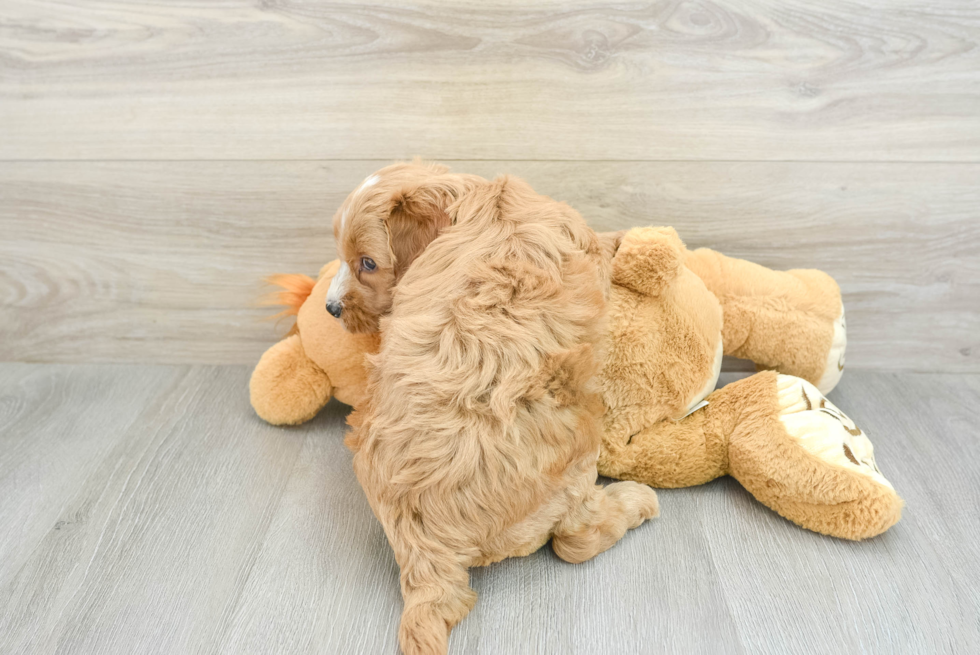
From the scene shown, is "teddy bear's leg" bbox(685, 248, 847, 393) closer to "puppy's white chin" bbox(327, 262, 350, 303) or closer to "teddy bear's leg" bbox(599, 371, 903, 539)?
"teddy bear's leg" bbox(599, 371, 903, 539)

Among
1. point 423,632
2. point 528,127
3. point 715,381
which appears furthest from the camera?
point 528,127

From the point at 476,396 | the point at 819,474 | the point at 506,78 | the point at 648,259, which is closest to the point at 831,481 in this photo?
the point at 819,474

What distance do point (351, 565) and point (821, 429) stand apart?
0.66 m

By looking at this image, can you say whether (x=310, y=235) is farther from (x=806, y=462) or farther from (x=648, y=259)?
(x=806, y=462)

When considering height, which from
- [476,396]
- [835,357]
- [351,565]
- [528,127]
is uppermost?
[528,127]

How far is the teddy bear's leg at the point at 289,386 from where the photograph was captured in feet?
3.51

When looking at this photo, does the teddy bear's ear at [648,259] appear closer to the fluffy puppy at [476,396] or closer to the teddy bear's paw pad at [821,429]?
the fluffy puppy at [476,396]

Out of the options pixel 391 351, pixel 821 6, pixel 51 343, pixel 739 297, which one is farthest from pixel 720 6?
pixel 51 343

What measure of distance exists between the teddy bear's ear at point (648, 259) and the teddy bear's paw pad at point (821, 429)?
10.0 inches

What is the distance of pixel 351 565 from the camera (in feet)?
2.76

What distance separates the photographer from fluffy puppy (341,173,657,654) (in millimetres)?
679

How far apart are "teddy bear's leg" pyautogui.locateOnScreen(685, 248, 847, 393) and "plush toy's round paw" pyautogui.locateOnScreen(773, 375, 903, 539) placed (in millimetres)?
132

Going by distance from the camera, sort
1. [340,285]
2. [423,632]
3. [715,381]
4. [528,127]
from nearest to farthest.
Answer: [423,632]
[340,285]
[715,381]
[528,127]

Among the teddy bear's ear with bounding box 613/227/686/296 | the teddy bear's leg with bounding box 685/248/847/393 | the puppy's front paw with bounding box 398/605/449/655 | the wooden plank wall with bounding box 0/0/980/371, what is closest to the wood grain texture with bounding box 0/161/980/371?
the wooden plank wall with bounding box 0/0/980/371
